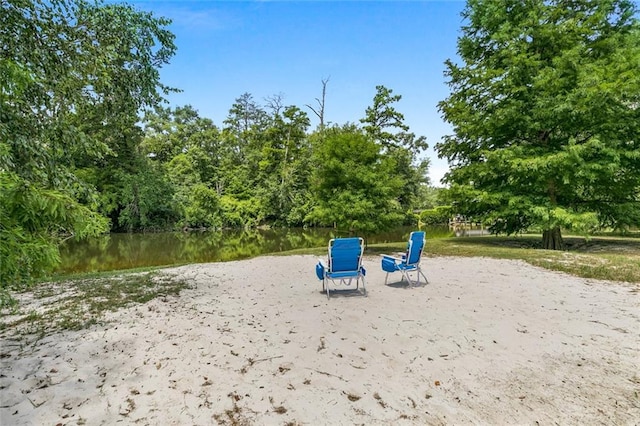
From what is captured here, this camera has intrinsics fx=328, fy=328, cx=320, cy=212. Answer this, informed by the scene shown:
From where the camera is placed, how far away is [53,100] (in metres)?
4.62

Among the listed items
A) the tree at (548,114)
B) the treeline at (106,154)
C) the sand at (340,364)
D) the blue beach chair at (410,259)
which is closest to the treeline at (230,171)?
the treeline at (106,154)

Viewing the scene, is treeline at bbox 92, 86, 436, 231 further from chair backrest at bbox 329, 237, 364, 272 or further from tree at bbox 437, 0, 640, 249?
chair backrest at bbox 329, 237, 364, 272

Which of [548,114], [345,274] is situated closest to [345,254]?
[345,274]

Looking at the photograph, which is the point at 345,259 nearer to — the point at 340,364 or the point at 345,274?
the point at 345,274

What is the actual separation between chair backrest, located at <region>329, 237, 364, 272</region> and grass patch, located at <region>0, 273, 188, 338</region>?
9.86ft

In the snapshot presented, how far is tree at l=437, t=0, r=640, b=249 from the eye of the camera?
1155cm

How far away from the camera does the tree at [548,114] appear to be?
11.5 metres

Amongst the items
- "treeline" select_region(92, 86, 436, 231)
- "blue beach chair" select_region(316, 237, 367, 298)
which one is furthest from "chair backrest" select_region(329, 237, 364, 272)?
"treeline" select_region(92, 86, 436, 231)

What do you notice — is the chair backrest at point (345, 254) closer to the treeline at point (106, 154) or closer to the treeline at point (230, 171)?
the treeline at point (106, 154)

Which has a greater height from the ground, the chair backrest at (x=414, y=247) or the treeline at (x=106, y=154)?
the treeline at (x=106, y=154)

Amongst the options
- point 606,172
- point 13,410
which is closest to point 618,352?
point 13,410

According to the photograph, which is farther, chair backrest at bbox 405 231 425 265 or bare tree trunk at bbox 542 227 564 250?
bare tree trunk at bbox 542 227 564 250

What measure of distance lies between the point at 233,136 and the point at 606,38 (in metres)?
38.6

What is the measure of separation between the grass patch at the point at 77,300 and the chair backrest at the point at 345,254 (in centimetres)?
301
